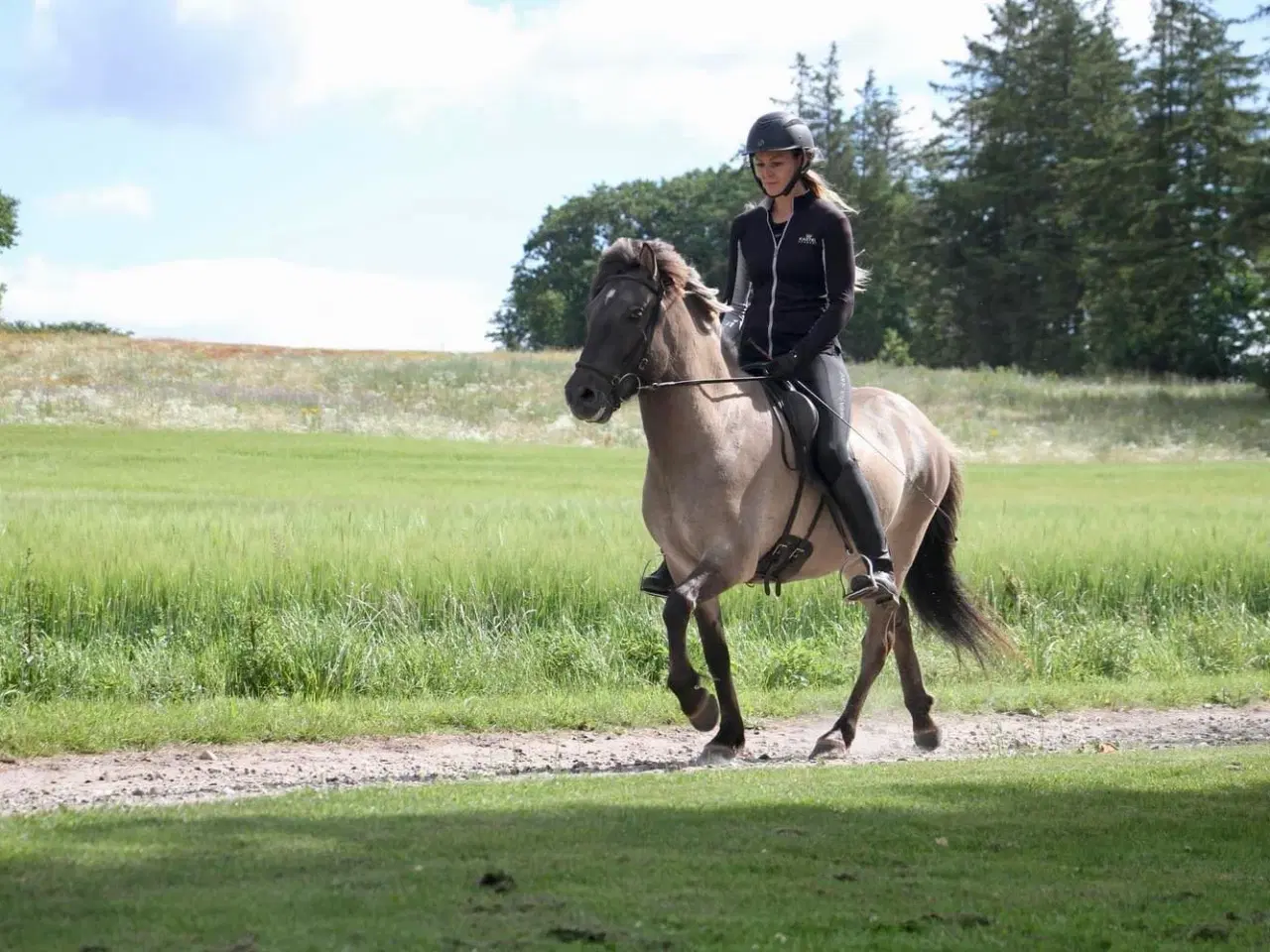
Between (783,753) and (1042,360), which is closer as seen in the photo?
(783,753)

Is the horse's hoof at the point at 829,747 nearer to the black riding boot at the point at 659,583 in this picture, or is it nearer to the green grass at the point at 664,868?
the black riding boot at the point at 659,583

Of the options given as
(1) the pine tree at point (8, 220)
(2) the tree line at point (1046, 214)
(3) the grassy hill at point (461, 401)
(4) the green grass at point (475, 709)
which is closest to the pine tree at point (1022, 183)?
(2) the tree line at point (1046, 214)

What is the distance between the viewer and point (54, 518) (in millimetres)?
15664

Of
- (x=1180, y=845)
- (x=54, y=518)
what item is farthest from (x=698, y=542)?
(x=54, y=518)

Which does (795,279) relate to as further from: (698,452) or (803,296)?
(698,452)

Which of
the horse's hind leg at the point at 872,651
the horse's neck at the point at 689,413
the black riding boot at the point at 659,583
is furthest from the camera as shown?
the horse's hind leg at the point at 872,651

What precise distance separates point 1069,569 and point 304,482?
14520mm

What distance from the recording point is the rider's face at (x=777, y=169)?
9070 mm

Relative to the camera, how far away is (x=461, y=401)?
48.7m

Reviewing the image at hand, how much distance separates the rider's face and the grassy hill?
107 feet

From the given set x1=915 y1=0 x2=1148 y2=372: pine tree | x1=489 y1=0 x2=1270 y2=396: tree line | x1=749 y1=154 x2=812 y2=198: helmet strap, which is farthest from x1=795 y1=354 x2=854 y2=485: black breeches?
x1=915 y1=0 x2=1148 y2=372: pine tree

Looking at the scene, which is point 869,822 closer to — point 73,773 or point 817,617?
point 73,773

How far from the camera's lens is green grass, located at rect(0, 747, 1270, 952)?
4.61 meters

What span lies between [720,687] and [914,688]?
182 cm
